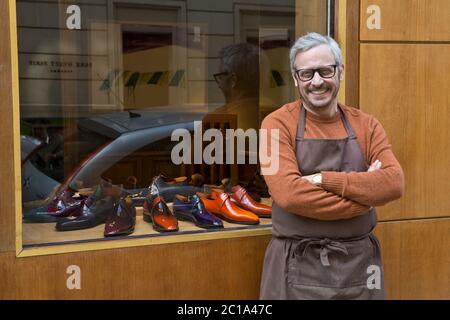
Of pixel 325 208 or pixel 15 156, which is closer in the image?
pixel 325 208

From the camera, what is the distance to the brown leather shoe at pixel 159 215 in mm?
2697

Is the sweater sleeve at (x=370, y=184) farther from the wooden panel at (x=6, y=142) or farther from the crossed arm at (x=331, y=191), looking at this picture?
the wooden panel at (x=6, y=142)

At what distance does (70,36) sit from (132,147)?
2.38ft

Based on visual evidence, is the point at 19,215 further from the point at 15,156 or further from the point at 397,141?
the point at 397,141

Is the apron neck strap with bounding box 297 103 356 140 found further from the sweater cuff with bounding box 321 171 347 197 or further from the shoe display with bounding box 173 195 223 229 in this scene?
the shoe display with bounding box 173 195 223 229

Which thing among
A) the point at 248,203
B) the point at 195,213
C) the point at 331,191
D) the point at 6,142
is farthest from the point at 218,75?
the point at 331,191

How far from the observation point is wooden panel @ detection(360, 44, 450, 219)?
2.84 meters

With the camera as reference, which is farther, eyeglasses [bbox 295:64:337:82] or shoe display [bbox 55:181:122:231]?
shoe display [bbox 55:181:122:231]

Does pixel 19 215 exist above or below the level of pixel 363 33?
below

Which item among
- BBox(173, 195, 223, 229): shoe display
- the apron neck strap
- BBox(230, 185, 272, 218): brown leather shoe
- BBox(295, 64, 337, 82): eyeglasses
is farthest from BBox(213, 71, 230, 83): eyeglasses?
BBox(295, 64, 337, 82): eyeglasses

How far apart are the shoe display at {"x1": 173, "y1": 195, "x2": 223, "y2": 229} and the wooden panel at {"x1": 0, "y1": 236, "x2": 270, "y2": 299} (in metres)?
0.13

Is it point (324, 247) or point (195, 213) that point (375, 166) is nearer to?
point (324, 247)
